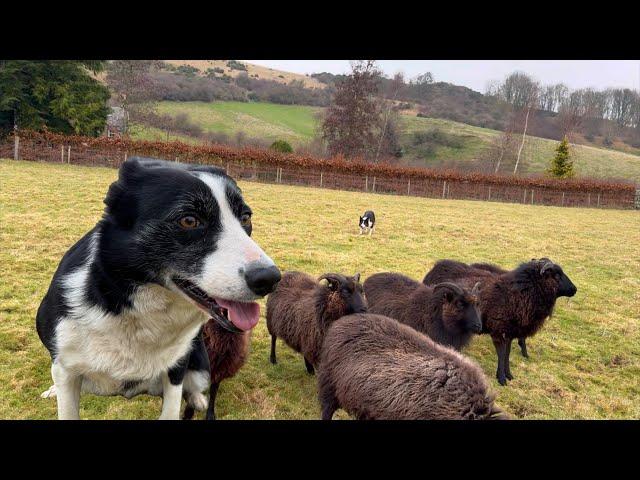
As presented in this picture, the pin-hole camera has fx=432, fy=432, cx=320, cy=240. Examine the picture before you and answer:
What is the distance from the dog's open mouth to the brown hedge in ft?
112

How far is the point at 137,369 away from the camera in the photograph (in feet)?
8.29

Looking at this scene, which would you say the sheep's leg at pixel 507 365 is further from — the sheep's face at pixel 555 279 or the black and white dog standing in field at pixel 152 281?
the black and white dog standing in field at pixel 152 281

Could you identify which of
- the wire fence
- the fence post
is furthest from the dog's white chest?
the fence post

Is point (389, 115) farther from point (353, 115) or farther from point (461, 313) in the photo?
point (461, 313)

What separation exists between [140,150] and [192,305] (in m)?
35.2

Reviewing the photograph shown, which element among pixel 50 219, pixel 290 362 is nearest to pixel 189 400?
pixel 290 362

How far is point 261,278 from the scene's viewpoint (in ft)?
6.52

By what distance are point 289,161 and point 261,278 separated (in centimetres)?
3605

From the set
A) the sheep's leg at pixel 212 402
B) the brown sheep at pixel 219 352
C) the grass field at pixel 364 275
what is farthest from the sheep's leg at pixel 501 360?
the sheep's leg at pixel 212 402

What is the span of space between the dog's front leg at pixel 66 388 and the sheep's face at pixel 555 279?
673cm

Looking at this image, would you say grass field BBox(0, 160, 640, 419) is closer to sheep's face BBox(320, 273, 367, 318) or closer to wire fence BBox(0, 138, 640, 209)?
sheep's face BBox(320, 273, 367, 318)

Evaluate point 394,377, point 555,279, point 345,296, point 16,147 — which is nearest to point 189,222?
point 394,377

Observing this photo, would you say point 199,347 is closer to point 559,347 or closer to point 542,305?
point 542,305

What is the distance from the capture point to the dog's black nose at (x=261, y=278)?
199cm
